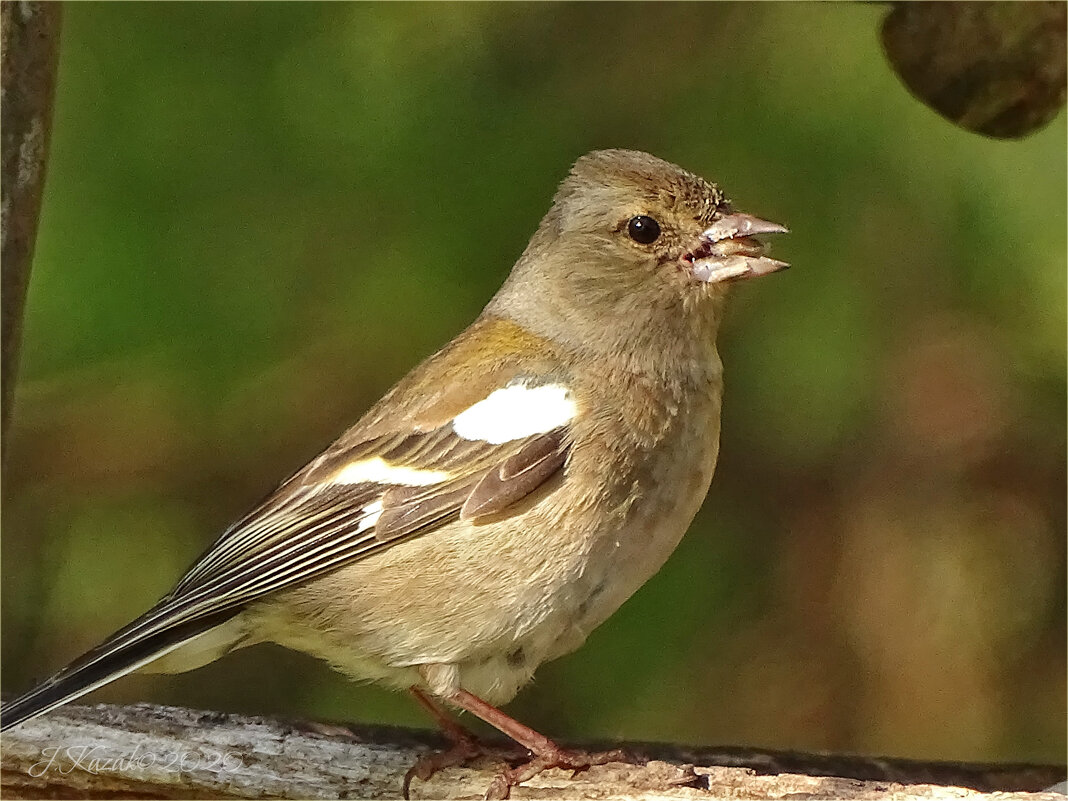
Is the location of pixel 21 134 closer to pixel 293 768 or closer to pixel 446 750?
pixel 293 768

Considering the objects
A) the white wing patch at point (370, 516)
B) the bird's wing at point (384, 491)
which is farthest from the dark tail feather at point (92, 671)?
the white wing patch at point (370, 516)

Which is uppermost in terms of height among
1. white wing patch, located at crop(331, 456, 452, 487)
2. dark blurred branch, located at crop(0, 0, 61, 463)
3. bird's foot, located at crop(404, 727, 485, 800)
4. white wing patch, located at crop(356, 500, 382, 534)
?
dark blurred branch, located at crop(0, 0, 61, 463)

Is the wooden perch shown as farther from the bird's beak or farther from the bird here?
the bird's beak

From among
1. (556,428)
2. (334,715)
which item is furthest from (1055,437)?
(334,715)

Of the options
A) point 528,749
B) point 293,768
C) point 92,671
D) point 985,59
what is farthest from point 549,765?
point 985,59

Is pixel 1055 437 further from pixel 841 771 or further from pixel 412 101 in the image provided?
pixel 412 101

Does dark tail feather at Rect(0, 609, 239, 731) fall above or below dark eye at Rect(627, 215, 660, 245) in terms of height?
below

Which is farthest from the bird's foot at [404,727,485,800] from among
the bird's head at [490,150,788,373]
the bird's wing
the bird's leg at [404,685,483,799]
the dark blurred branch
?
the dark blurred branch
